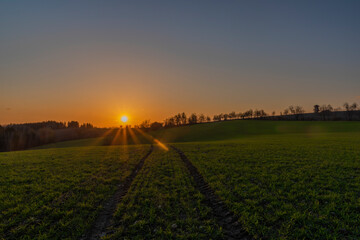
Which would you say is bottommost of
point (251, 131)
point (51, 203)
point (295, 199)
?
point (251, 131)

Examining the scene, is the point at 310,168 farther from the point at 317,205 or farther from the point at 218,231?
the point at 218,231

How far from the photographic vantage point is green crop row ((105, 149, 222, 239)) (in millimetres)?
7383

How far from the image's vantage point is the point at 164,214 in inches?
355

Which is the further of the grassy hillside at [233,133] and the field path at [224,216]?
the grassy hillside at [233,133]

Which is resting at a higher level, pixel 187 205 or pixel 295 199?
pixel 187 205

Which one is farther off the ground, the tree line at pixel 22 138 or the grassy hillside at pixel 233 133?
the tree line at pixel 22 138

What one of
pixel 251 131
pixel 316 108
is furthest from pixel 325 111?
pixel 251 131

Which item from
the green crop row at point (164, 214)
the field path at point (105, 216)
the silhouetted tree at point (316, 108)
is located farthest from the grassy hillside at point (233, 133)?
the silhouetted tree at point (316, 108)

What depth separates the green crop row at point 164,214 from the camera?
24.2 ft

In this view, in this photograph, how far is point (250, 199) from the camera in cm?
1024

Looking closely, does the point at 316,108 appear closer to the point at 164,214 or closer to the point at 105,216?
the point at 164,214

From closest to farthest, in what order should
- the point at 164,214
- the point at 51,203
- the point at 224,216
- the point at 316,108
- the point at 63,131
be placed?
the point at 224,216, the point at 164,214, the point at 51,203, the point at 63,131, the point at 316,108

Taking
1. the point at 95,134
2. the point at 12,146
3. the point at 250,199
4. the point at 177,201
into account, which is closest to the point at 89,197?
the point at 177,201

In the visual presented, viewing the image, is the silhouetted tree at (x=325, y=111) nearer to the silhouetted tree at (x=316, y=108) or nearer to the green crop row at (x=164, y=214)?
the silhouetted tree at (x=316, y=108)
